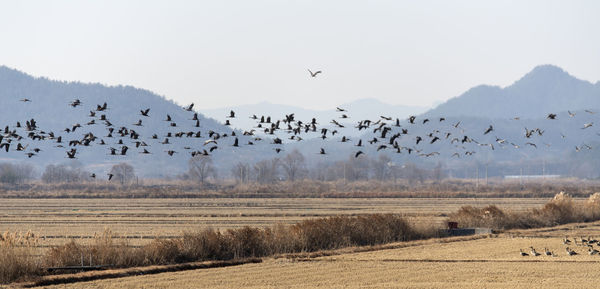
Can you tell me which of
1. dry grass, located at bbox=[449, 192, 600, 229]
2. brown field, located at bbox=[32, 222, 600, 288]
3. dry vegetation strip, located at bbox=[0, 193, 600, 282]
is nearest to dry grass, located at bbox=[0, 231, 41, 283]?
dry vegetation strip, located at bbox=[0, 193, 600, 282]

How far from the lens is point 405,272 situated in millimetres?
33562

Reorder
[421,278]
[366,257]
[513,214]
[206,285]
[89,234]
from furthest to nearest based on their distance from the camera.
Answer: [513,214] < [89,234] < [366,257] < [421,278] < [206,285]

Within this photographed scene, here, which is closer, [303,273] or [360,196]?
[303,273]

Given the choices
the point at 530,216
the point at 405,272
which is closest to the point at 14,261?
the point at 405,272

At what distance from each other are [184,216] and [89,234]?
2025cm

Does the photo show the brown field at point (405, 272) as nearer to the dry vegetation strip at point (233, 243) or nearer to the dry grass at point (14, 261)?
the dry vegetation strip at point (233, 243)

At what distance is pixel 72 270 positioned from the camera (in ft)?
109

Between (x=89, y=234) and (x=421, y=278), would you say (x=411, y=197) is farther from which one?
(x=421, y=278)

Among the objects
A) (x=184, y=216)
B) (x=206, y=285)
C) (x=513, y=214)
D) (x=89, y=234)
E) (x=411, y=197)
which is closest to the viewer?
(x=206, y=285)

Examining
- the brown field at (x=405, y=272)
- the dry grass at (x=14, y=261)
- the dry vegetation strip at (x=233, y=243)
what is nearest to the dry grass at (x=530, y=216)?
the dry vegetation strip at (x=233, y=243)

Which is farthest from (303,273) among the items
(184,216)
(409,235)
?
(184,216)

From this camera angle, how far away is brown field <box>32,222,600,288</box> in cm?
3022

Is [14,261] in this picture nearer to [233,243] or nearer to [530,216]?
[233,243]

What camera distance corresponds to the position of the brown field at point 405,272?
30.2m
